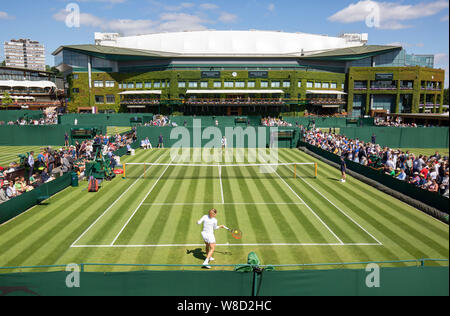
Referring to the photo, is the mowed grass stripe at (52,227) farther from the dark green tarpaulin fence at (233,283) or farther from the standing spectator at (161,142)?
the standing spectator at (161,142)

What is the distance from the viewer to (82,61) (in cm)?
8069

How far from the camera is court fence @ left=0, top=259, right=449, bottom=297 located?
814 cm

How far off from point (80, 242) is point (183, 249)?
4309 millimetres

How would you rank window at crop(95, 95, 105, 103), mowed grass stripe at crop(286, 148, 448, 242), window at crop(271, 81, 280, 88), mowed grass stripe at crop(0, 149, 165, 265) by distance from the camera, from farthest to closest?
1. window at crop(95, 95, 105, 103)
2. window at crop(271, 81, 280, 88)
3. mowed grass stripe at crop(286, 148, 448, 242)
4. mowed grass stripe at crop(0, 149, 165, 265)

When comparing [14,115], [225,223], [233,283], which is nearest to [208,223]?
[233,283]

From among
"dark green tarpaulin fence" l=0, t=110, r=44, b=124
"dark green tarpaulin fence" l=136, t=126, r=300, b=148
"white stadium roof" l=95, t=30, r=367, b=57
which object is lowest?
"dark green tarpaulin fence" l=136, t=126, r=300, b=148

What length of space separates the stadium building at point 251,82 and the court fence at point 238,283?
220 feet

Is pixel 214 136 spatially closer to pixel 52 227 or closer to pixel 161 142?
pixel 161 142

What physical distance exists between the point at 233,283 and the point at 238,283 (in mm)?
131

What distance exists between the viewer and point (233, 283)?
8.38 metres

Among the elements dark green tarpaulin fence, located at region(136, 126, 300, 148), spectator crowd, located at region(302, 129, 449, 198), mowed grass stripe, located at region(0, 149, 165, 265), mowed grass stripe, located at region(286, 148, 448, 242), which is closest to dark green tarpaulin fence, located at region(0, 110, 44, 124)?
dark green tarpaulin fence, located at region(136, 126, 300, 148)

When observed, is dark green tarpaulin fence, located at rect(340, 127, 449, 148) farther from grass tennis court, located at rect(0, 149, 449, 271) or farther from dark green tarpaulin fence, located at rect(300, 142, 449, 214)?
grass tennis court, located at rect(0, 149, 449, 271)

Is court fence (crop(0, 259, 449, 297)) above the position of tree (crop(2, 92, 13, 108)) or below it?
below

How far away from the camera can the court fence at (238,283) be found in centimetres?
814
